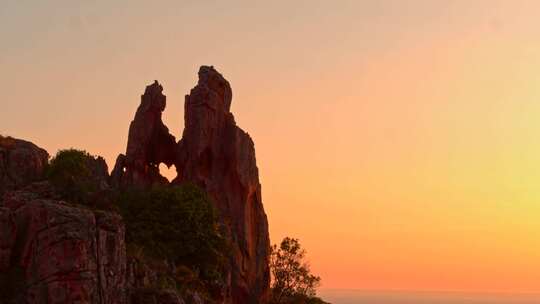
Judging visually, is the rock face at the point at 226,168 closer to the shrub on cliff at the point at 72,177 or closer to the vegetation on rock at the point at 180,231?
the vegetation on rock at the point at 180,231

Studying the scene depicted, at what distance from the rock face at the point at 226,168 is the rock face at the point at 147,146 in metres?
3.74

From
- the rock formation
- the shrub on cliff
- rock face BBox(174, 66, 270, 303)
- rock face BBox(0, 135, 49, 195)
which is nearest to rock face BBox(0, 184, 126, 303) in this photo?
the rock formation

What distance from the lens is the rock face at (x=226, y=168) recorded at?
8862 cm

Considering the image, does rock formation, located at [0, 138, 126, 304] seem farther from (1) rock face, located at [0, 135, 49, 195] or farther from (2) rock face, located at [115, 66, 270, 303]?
(2) rock face, located at [115, 66, 270, 303]

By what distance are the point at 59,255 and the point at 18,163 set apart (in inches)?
884

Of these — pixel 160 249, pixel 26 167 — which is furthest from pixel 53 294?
pixel 160 249

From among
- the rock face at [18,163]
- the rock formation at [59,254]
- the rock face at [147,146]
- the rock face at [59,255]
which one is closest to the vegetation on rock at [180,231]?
the rock face at [18,163]

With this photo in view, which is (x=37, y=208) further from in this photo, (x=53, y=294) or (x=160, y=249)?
(x=160, y=249)

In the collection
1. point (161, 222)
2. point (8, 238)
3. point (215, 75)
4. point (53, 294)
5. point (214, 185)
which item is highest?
point (215, 75)

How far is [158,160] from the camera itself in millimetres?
96875

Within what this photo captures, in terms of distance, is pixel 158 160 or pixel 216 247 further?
pixel 158 160

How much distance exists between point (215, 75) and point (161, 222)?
1163 inches

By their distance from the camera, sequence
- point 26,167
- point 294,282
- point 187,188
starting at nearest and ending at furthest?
point 26,167 → point 187,188 → point 294,282

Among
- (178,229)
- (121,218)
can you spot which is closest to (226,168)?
(178,229)
